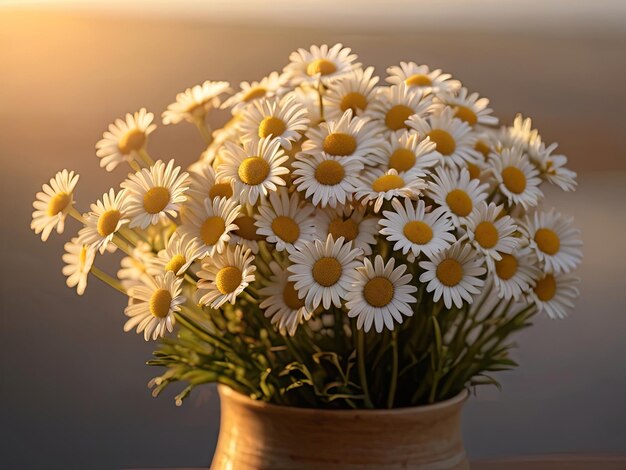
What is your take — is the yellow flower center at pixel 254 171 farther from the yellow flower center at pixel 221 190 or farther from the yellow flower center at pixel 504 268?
the yellow flower center at pixel 504 268

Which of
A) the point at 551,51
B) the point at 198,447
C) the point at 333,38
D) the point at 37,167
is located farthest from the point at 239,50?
the point at 198,447

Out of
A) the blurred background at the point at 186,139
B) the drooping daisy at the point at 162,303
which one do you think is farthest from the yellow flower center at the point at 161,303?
the blurred background at the point at 186,139

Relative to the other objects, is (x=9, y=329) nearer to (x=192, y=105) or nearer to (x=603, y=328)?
(x=192, y=105)

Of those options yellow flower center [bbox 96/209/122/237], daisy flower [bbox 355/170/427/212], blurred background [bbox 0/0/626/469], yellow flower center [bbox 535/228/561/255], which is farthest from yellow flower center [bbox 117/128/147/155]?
blurred background [bbox 0/0/626/469]

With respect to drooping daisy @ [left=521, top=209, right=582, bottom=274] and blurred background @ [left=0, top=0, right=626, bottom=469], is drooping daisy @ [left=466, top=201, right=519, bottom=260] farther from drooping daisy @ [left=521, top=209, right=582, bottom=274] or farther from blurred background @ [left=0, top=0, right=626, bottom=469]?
blurred background @ [left=0, top=0, right=626, bottom=469]

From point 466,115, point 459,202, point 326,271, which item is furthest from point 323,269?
point 466,115
